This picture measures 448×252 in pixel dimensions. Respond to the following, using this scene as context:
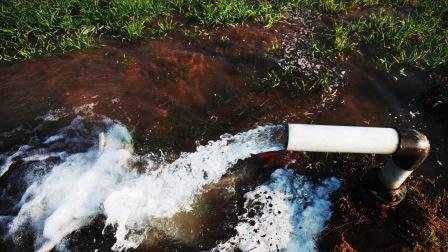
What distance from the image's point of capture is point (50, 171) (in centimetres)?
370

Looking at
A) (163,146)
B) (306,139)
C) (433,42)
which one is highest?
(306,139)

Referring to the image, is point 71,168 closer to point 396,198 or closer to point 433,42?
point 396,198

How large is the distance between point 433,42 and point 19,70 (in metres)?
5.75

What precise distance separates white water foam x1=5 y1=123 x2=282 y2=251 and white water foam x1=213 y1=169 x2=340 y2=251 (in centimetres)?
45

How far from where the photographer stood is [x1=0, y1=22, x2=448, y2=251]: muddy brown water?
3.89 meters

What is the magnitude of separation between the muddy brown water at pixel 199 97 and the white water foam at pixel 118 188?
0.53 ft

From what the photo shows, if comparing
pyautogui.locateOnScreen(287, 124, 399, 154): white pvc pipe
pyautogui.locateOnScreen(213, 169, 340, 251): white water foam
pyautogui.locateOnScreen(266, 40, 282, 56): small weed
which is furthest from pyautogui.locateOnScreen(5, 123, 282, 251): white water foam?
pyautogui.locateOnScreen(266, 40, 282, 56): small weed

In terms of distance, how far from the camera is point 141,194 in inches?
138

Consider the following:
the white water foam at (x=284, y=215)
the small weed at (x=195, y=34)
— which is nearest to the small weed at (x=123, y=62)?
the small weed at (x=195, y=34)

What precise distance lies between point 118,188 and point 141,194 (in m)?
0.26

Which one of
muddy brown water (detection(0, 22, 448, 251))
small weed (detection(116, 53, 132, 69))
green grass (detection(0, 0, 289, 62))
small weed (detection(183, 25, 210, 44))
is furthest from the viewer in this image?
small weed (detection(183, 25, 210, 44))

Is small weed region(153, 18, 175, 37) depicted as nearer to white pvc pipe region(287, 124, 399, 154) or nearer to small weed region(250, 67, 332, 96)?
small weed region(250, 67, 332, 96)

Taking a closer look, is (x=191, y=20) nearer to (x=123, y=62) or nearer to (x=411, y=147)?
(x=123, y=62)

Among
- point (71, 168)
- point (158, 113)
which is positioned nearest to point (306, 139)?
point (158, 113)
